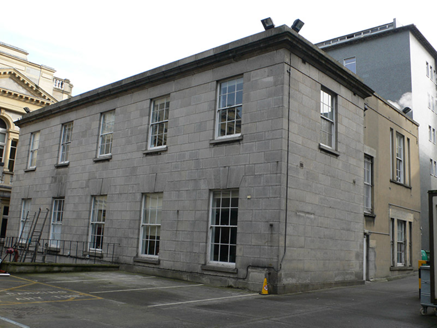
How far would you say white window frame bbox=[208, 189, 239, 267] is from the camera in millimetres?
14555

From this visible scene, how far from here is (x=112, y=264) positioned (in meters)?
18.1

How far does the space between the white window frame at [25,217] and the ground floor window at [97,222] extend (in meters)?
5.46

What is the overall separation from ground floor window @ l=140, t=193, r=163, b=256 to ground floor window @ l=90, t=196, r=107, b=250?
276 centimetres

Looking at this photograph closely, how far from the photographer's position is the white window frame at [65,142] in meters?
22.8

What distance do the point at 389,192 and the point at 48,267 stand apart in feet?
53.2

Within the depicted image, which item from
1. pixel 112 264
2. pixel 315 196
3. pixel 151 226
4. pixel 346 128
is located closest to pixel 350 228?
pixel 315 196

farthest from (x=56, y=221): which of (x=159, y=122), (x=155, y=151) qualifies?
(x=159, y=122)

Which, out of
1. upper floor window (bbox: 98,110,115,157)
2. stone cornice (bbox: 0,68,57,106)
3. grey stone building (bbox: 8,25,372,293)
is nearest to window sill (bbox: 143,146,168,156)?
grey stone building (bbox: 8,25,372,293)

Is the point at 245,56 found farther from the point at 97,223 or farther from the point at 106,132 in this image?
the point at 97,223

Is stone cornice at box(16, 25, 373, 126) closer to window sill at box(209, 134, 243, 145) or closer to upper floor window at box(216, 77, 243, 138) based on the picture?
upper floor window at box(216, 77, 243, 138)

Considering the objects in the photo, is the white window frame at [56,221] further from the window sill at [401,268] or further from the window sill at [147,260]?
the window sill at [401,268]

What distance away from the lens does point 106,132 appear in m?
20.5

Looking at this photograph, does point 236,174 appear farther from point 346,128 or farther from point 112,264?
point 112,264

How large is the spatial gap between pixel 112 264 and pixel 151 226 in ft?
8.37
